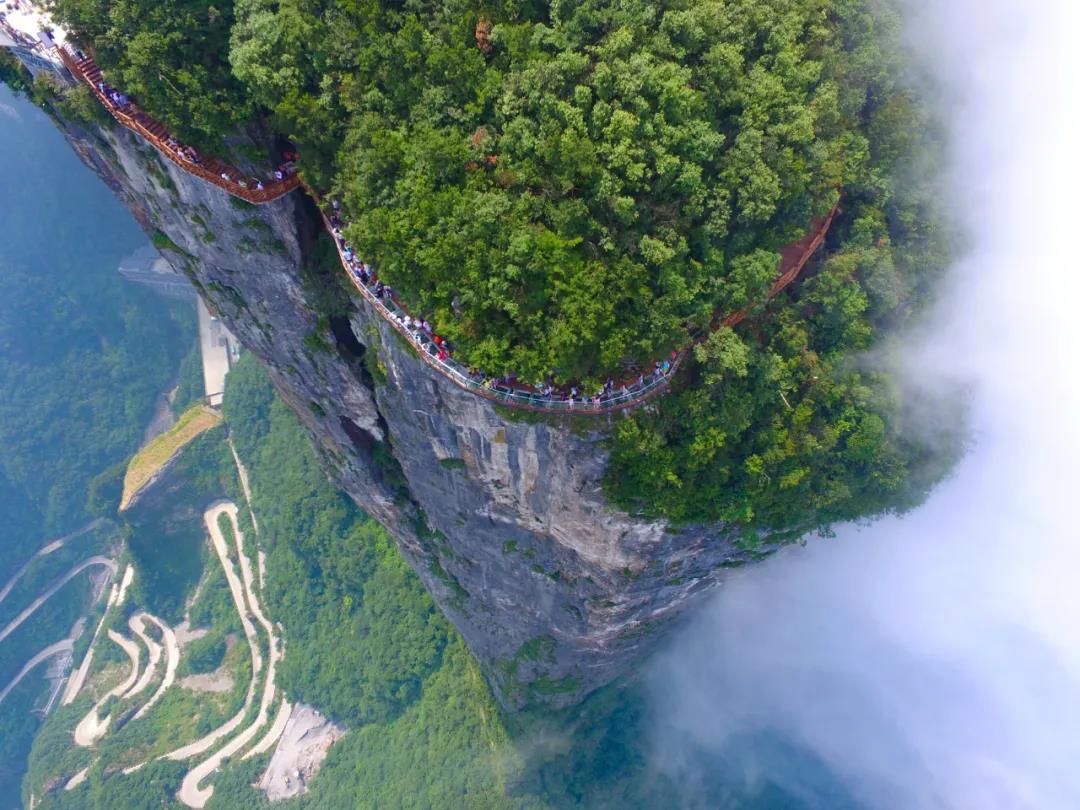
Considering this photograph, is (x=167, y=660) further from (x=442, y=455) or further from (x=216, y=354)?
(x=442, y=455)

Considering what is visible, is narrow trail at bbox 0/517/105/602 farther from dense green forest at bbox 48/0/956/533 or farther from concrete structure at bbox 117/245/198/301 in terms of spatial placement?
dense green forest at bbox 48/0/956/533

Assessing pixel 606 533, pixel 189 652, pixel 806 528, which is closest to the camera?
pixel 606 533

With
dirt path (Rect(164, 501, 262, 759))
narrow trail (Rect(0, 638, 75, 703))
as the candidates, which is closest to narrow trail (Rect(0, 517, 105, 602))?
narrow trail (Rect(0, 638, 75, 703))

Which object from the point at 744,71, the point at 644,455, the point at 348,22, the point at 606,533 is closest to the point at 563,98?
the point at 744,71

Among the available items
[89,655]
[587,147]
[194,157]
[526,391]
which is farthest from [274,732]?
[587,147]

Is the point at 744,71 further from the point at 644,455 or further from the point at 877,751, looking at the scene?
the point at 877,751

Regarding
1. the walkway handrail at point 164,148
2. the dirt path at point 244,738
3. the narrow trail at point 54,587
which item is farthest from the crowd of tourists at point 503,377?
the narrow trail at point 54,587
